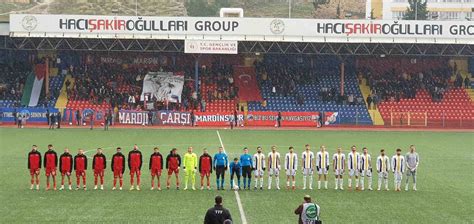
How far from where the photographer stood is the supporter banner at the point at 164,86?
5703 centimetres

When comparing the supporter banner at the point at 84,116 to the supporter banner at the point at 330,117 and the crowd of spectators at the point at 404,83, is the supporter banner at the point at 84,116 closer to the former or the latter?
the supporter banner at the point at 330,117

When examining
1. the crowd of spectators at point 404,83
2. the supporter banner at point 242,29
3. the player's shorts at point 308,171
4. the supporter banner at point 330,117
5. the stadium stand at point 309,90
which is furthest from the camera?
the crowd of spectators at point 404,83

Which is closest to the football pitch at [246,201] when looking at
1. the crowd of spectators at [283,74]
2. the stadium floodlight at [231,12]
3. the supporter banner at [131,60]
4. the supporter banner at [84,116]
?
the supporter banner at [84,116]

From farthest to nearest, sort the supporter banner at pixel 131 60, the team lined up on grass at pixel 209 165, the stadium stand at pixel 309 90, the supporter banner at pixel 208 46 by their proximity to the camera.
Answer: the supporter banner at pixel 131 60
the stadium stand at pixel 309 90
the supporter banner at pixel 208 46
the team lined up on grass at pixel 209 165

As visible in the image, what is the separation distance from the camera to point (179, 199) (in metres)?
20.3

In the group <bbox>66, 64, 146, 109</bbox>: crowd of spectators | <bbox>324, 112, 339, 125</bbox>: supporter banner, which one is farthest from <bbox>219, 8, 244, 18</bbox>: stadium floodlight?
<bbox>324, 112, 339, 125</bbox>: supporter banner

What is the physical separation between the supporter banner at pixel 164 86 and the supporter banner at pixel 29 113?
294 inches

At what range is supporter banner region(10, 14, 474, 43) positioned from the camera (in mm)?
52375

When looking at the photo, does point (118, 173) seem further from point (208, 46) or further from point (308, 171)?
point (208, 46)

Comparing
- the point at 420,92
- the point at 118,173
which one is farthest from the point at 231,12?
the point at 118,173

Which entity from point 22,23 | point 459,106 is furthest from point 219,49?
point 459,106

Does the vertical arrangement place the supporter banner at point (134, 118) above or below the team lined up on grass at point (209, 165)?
above

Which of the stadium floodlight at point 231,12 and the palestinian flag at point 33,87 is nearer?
the palestinian flag at point 33,87

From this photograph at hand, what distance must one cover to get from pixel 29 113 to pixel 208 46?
14.0m
